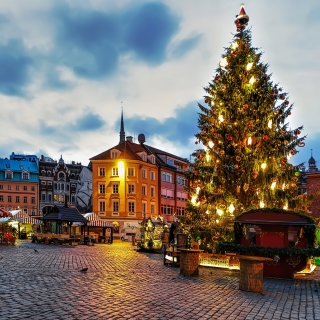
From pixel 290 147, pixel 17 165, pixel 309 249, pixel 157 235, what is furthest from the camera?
pixel 17 165

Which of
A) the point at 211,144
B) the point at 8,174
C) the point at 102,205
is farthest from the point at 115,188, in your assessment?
the point at 211,144

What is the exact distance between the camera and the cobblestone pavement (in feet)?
27.7

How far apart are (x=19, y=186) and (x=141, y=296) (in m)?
74.8

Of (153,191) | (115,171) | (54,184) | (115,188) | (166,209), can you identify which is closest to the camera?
(115,188)

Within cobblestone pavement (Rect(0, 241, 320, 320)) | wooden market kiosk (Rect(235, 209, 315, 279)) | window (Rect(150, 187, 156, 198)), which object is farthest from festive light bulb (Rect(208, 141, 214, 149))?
window (Rect(150, 187, 156, 198))

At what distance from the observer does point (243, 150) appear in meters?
20.2

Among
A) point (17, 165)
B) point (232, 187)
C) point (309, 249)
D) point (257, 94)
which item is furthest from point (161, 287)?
point (17, 165)

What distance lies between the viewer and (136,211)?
61.0 metres

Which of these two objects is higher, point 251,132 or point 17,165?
point 17,165

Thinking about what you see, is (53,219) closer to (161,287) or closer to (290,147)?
(290,147)

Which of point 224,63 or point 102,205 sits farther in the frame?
point 102,205

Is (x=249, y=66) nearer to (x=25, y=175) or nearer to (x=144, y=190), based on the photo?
(x=144, y=190)

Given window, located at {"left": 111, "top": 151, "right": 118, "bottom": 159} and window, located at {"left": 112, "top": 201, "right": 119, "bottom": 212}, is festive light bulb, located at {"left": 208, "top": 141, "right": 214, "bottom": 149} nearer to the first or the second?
window, located at {"left": 112, "top": 201, "right": 119, "bottom": 212}

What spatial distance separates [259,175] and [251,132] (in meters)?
2.03
